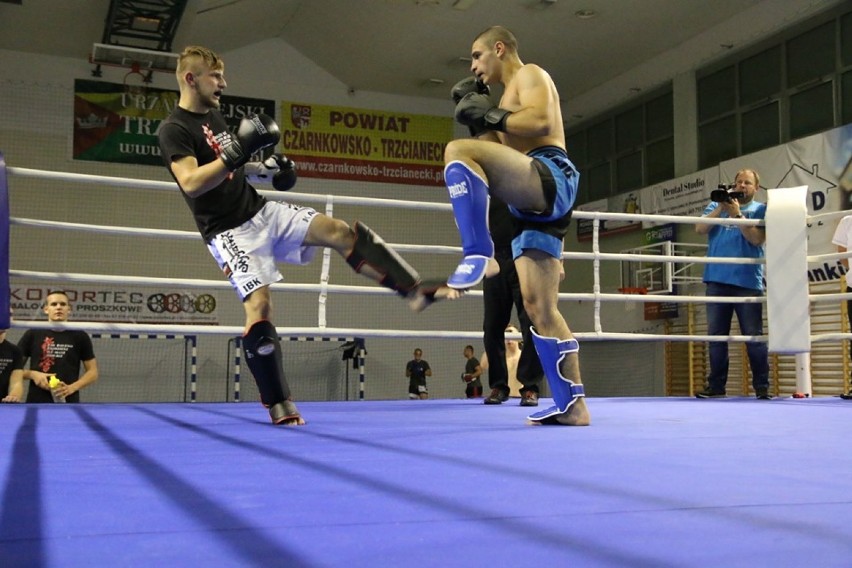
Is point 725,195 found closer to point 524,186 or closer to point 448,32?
point 524,186

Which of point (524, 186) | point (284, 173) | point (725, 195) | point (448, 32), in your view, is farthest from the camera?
point (448, 32)

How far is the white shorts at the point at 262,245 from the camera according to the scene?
2422mm

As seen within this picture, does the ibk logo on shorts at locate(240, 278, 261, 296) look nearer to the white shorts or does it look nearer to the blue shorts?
the white shorts

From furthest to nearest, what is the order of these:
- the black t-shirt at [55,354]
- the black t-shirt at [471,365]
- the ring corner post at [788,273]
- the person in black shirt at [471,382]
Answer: the black t-shirt at [471,365]
the person in black shirt at [471,382]
the black t-shirt at [55,354]
the ring corner post at [788,273]

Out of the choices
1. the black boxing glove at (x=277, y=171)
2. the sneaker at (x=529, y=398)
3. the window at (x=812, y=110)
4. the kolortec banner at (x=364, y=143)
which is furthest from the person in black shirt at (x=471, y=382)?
the black boxing glove at (x=277, y=171)

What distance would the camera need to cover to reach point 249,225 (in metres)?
2.48

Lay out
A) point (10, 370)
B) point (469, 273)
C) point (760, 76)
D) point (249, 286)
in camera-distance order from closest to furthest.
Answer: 1. point (469, 273)
2. point (249, 286)
3. point (10, 370)
4. point (760, 76)

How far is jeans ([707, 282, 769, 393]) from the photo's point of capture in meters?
4.13

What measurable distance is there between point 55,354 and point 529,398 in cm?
271

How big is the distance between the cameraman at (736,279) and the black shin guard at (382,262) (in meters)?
2.39

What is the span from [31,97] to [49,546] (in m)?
10.7

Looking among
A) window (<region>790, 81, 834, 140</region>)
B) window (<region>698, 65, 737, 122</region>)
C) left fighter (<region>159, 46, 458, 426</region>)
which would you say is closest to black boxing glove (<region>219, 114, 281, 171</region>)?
left fighter (<region>159, 46, 458, 426</region>)

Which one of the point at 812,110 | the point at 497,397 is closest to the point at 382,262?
the point at 497,397

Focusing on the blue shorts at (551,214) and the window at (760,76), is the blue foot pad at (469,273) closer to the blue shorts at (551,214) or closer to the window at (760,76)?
the blue shorts at (551,214)
